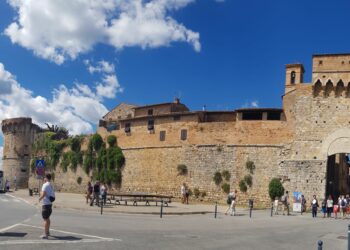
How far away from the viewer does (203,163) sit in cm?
4112

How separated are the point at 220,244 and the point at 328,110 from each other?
25658mm

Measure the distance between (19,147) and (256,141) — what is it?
147 ft

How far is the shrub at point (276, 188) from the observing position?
3659 cm

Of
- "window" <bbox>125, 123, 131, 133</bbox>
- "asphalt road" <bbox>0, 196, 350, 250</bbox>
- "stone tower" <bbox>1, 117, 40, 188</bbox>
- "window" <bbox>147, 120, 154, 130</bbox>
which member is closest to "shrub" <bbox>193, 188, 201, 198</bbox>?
"window" <bbox>147, 120, 154, 130</bbox>

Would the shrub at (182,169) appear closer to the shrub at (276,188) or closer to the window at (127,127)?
the window at (127,127)

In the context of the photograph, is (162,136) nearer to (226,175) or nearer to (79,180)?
(226,175)

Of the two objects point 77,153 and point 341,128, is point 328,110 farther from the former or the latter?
point 77,153

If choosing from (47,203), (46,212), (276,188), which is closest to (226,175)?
(276,188)

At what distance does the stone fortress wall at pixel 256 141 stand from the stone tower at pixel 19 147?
28.3m

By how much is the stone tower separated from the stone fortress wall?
28.3m

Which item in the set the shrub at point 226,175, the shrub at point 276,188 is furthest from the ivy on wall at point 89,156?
the shrub at point 276,188

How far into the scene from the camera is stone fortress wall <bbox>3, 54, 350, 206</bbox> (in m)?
36.0

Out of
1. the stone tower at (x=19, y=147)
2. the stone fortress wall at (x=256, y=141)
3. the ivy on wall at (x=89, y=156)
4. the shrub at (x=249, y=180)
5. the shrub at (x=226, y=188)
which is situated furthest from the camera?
the stone tower at (x=19, y=147)

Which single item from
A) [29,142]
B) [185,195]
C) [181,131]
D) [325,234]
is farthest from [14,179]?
[325,234]
